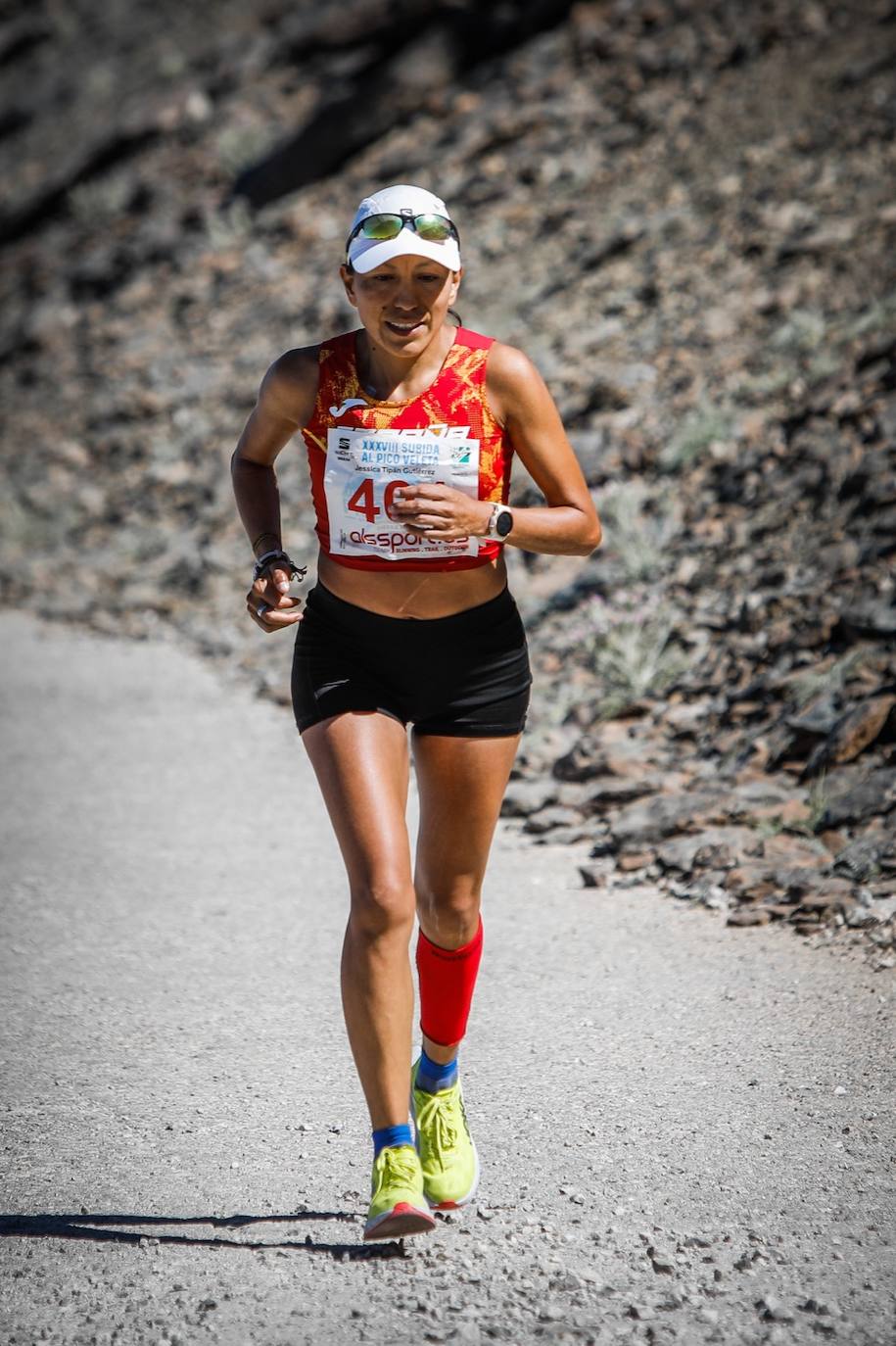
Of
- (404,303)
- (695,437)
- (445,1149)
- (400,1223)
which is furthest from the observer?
(695,437)

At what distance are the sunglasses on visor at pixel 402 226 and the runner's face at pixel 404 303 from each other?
0.06 metres

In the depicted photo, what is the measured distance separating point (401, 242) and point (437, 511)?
2.05 ft

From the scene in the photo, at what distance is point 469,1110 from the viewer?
4125 millimetres

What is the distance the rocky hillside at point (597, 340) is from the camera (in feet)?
22.4

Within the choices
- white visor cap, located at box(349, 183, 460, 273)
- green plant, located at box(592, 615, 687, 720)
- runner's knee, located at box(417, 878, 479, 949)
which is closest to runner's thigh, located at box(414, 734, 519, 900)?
runner's knee, located at box(417, 878, 479, 949)

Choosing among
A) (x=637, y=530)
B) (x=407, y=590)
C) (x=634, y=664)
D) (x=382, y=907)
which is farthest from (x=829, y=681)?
(x=382, y=907)

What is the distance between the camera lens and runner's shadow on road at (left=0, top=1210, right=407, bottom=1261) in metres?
3.34

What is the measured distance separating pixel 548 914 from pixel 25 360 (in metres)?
15.4

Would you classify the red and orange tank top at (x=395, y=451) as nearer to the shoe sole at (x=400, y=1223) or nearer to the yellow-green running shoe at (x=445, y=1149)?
the yellow-green running shoe at (x=445, y=1149)

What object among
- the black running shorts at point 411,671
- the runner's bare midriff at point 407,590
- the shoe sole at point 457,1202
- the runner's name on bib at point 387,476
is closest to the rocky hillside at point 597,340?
the shoe sole at point 457,1202

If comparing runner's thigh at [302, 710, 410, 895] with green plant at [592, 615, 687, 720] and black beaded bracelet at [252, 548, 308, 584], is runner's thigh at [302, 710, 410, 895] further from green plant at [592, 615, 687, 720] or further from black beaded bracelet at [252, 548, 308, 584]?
green plant at [592, 615, 687, 720]

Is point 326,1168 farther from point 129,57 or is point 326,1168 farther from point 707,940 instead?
point 129,57

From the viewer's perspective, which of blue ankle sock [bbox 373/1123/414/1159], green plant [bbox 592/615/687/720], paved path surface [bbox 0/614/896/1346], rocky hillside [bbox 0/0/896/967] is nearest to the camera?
paved path surface [bbox 0/614/896/1346]

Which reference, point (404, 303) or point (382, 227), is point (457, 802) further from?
point (382, 227)
